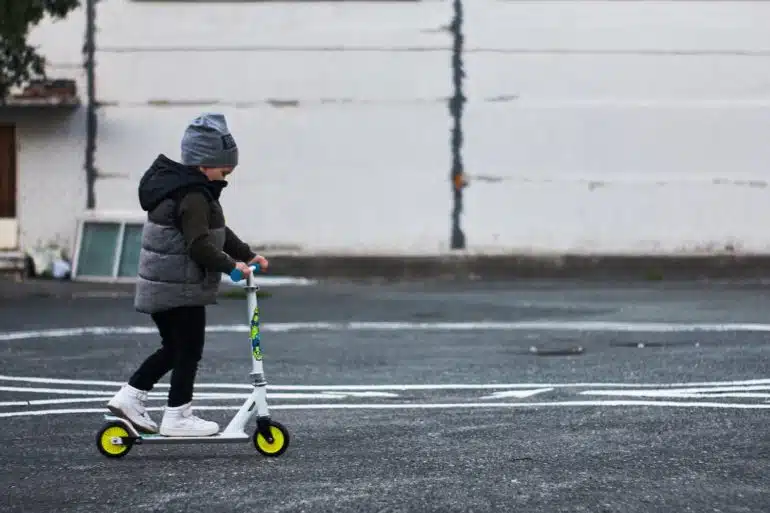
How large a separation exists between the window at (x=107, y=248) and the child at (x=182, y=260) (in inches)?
661

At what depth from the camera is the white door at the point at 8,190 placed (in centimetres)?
2722

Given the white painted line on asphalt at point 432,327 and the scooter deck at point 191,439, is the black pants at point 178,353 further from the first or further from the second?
the white painted line on asphalt at point 432,327

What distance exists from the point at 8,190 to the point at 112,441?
20345mm

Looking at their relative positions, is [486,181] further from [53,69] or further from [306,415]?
[306,415]

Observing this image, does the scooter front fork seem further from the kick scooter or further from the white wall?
the white wall

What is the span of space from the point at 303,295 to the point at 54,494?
621 inches

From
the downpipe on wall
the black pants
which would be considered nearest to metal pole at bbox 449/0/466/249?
the downpipe on wall

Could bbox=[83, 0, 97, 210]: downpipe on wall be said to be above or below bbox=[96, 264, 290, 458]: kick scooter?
above

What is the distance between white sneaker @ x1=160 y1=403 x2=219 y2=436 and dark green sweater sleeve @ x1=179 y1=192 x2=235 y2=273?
72 cm

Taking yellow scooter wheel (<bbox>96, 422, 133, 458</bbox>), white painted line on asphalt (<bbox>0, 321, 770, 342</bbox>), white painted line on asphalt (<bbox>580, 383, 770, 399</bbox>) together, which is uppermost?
yellow scooter wheel (<bbox>96, 422, 133, 458</bbox>)

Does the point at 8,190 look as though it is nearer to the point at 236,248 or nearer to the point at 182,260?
the point at 236,248

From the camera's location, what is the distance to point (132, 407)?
305 inches

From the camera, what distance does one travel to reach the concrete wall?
27391 millimetres

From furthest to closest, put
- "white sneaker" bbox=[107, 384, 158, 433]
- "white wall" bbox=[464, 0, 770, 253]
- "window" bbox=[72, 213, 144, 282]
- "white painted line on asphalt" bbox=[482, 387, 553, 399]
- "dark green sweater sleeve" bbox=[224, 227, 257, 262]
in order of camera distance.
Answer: "white wall" bbox=[464, 0, 770, 253] → "window" bbox=[72, 213, 144, 282] → "white painted line on asphalt" bbox=[482, 387, 553, 399] → "dark green sweater sleeve" bbox=[224, 227, 257, 262] → "white sneaker" bbox=[107, 384, 158, 433]
